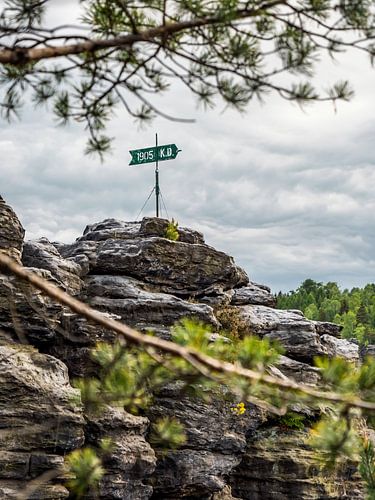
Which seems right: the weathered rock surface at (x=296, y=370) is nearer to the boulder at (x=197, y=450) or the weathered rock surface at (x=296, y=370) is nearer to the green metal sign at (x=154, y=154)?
the boulder at (x=197, y=450)

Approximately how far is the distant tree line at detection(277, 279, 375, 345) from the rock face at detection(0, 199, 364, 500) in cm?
6985

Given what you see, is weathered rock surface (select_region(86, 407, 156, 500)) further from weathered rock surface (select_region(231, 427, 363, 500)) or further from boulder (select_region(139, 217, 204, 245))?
boulder (select_region(139, 217, 204, 245))

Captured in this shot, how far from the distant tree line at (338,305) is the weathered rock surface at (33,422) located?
254 feet

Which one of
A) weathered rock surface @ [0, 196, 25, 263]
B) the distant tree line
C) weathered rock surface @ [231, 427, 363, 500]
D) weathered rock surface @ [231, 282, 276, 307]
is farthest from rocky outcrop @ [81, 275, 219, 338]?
the distant tree line

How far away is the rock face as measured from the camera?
47.2ft

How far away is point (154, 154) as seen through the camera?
21.3 m

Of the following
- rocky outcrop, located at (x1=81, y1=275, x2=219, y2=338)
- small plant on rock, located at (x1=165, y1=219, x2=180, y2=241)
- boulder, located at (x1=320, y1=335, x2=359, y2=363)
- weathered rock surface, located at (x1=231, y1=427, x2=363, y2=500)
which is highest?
small plant on rock, located at (x1=165, y1=219, x2=180, y2=241)

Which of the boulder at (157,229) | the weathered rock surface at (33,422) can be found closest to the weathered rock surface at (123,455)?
the weathered rock surface at (33,422)

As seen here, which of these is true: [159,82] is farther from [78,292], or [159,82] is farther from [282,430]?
[282,430]

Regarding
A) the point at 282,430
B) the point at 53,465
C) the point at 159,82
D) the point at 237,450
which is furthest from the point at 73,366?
the point at 159,82

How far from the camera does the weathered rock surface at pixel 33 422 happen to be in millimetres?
13875

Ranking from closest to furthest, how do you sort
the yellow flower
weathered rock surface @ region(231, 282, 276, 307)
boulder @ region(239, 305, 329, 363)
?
the yellow flower < boulder @ region(239, 305, 329, 363) < weathered rock surface @ region(231, 282, 276, 307)

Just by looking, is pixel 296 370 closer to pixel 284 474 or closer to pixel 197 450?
pixel 284 474

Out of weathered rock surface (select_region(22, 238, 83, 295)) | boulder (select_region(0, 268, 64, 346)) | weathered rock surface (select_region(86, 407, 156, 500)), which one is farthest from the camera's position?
weathered rock surface (select_region(22, 238, 83, 295))
